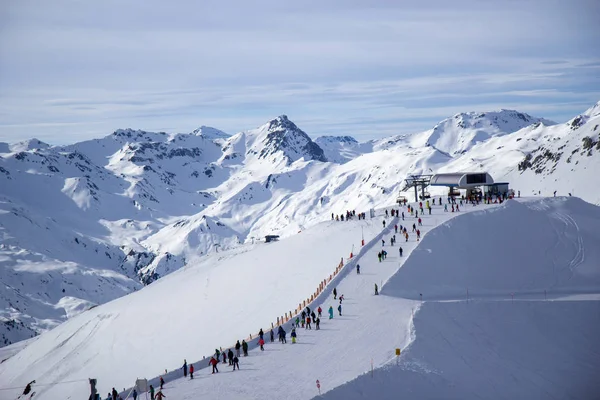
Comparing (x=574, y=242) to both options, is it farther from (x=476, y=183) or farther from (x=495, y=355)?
(x=495, y=355)

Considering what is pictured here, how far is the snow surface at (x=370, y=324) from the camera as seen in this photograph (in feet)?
115

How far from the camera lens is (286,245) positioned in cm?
7562

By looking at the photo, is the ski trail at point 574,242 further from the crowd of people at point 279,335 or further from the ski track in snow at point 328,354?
the ski track in snow at point 328,354

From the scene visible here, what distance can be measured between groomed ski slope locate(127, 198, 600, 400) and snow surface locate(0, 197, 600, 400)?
0.11m

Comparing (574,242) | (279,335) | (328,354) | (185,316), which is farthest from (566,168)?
(328,354)

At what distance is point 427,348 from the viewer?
3809cm

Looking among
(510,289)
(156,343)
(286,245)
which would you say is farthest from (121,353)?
(510,289)

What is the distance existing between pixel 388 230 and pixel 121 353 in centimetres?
2963

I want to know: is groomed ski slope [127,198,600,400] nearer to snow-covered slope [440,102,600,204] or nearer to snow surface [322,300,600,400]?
snow surface [322,300,600,400]

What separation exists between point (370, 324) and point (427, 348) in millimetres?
4448

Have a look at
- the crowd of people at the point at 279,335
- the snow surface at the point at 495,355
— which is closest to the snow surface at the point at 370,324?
the snow surface at the point at 495,355

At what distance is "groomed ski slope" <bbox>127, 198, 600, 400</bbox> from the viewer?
109 feet

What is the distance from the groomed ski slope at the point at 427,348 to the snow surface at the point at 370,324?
109mm

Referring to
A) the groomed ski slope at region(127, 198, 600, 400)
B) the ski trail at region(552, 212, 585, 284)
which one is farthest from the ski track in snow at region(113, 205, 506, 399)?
the ski trail at region(552, 212, 585, 284)
